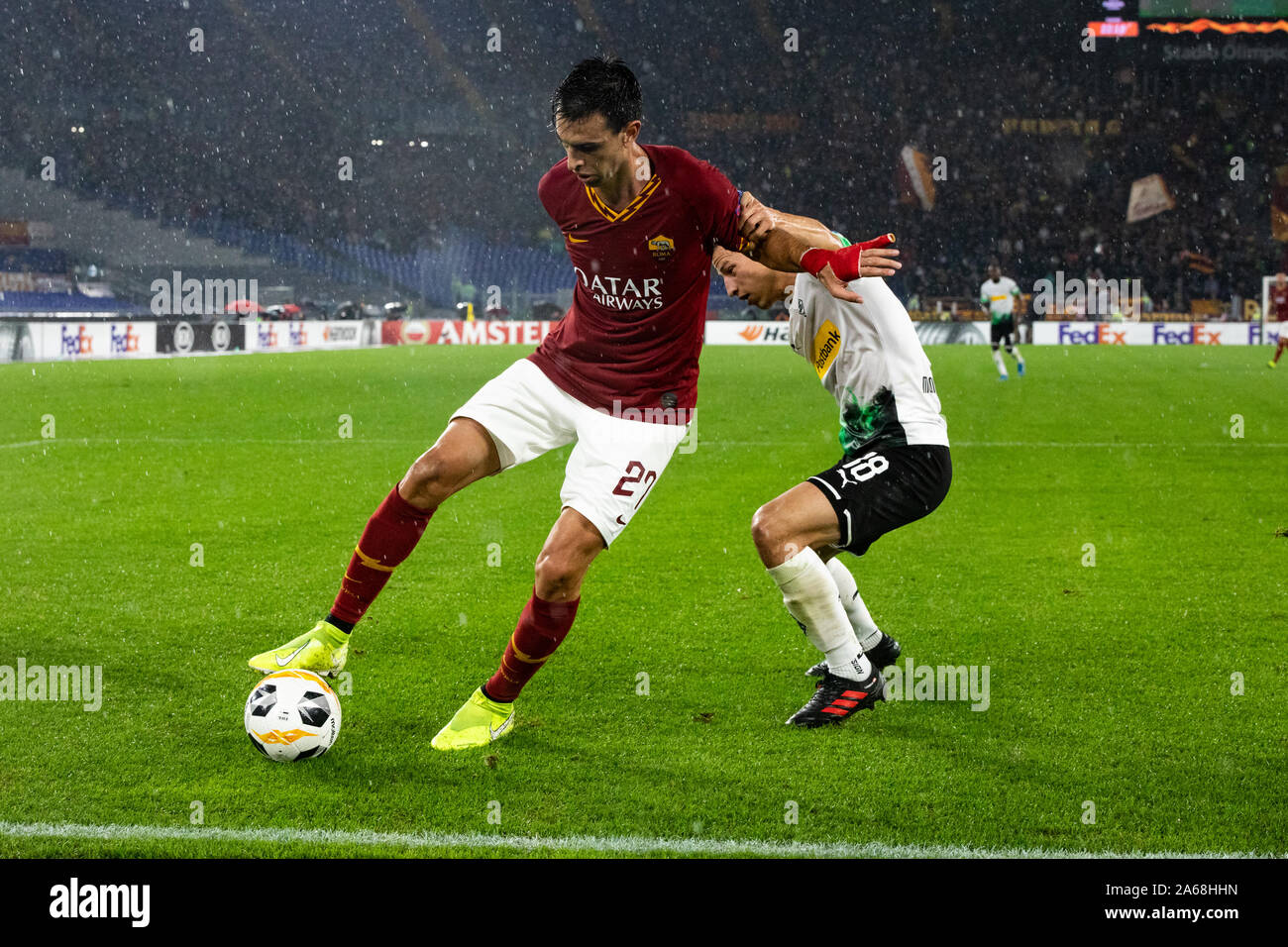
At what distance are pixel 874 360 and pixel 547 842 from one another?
1899mm

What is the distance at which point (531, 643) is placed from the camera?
363 cm

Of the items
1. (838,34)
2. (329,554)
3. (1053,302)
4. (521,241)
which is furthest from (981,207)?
(329,554)

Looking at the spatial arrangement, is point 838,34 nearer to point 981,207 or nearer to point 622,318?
point 981,207

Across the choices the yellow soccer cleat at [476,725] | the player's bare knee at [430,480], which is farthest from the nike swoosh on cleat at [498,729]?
the player's bare knee at [430,480]

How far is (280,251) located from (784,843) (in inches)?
1518

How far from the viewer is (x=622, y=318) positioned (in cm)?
392

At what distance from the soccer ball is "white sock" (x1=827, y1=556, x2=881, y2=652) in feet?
5.91

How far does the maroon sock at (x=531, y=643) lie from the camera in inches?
143

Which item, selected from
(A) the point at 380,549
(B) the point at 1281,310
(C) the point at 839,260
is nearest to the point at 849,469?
(C) the point at 839,260

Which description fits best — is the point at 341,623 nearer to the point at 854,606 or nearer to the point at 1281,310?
the point at 854,606

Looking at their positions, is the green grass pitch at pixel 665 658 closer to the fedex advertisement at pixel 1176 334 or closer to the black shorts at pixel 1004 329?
the black shorts at pixel 1004 329

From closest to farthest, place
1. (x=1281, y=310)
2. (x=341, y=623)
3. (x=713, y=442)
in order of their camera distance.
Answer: (x=341, y=623)
(x=713, y=442)
(x=1281, y=310)

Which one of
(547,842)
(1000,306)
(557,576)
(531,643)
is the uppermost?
(1000,306)

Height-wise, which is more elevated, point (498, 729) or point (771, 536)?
point (771, 536)
